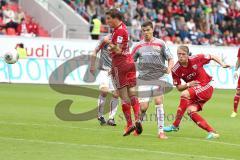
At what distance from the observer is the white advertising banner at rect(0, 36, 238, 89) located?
27.8 m

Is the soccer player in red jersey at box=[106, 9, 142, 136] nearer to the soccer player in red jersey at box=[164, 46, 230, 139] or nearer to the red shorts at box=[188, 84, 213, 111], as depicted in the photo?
the soccer player in red jersey at box=[164, 46, 230, 139]

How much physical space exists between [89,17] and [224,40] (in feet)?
25.7

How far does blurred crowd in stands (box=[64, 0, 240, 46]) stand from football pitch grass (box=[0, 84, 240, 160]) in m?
16.2

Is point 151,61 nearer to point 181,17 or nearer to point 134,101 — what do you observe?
point 134,101

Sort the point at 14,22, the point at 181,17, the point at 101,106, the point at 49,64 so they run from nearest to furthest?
the point at 101,106 → the point at 49,64 → the point at 14,22 → the point at 181,17

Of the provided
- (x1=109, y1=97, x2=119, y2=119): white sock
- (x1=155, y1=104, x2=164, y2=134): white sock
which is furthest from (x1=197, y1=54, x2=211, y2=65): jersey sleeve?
(x1=109, y1=97, x2=119, y2=119): white sock

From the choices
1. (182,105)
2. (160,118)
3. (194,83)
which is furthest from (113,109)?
(194,83)

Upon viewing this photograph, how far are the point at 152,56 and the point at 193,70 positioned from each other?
0.87m

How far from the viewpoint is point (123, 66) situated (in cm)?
1391

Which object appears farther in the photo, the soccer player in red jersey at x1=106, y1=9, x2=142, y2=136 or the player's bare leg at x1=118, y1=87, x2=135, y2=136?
the player's bare leg at x1=118, y1=87, x2=135, y2=136

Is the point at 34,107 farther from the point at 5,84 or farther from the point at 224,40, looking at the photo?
the point at 224,40

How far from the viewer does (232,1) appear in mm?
42406

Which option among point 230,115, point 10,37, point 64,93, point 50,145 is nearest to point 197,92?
point 50,145

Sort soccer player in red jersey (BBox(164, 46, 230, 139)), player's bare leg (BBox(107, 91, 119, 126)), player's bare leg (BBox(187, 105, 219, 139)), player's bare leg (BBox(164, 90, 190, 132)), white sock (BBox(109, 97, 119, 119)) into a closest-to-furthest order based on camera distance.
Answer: player's bare leg (BBox(187, 105, 219, 139)), soccer player in red jersey (BBox(164, 46, 230, 139)), player's bare leg (BBox(164, 90, 190, 132)), player's bare leg (BBox(107, 91, 119, 126)), white sock (BBox(109, 97, 119, 119))
